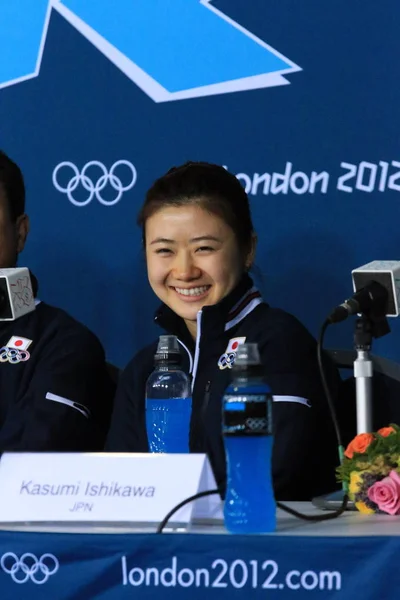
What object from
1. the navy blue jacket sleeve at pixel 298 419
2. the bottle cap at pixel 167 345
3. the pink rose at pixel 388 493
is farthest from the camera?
the bottle cap at pixel 167 345

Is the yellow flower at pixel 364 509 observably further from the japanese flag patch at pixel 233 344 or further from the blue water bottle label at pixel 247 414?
the japanese flag patch at pixel 233 344

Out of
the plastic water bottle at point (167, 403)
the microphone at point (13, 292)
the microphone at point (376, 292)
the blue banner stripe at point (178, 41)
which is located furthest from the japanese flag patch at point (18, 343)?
the microphone at point (376, 292)

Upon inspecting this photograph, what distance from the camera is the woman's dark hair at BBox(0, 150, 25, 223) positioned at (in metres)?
2.47

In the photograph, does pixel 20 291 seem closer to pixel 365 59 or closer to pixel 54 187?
pixel 54 187

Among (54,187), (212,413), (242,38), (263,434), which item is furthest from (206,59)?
(263,434)

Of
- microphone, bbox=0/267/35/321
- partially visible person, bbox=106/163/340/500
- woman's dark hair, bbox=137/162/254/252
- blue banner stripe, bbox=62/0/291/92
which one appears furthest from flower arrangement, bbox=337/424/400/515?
blue banner stripe, bbox=62/0/291/92

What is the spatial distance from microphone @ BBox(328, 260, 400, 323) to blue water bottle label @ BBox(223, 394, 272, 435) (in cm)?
33

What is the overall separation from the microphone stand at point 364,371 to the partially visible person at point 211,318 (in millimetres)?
225

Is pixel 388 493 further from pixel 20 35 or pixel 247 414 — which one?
pixel 20 35

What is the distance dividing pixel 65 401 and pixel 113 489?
0.90 meters

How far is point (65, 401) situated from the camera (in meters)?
2.19

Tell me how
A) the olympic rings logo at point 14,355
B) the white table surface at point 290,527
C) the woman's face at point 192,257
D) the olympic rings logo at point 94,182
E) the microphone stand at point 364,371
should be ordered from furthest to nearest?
the olympic rings logo at point 94,182 < the olympic rings logo at point 14,355 < the woman's face at point 192,257 < the microphone stand at point 364,371 < the white table surface at point 290,527

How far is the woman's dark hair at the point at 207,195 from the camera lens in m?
2.14

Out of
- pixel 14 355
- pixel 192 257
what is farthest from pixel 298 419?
pixel 14 355
